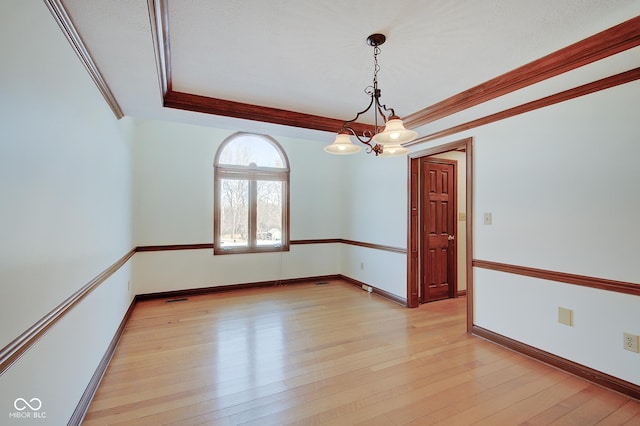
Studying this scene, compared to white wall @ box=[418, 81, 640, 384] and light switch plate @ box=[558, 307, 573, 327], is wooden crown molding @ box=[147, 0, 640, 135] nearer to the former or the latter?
white wall @ box=[418, 81, 640, 384]

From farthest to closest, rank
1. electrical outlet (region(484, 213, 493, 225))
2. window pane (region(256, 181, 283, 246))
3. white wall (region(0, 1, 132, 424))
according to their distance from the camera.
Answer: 1. window pane (region(256, 181, 283, 246))
2. electrical outlet (region(484, 213, 493, 225))
3. white wall (region(0, 1, 132, 424))

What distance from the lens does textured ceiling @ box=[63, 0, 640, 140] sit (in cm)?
164

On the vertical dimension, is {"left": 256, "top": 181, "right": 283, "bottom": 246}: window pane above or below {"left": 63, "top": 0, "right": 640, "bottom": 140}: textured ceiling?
below

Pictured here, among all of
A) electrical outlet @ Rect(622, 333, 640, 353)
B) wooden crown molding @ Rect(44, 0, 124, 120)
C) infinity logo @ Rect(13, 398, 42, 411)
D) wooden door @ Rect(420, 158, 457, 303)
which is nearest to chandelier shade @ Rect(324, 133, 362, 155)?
wooden crown molding @ Rect(44, 0, 124, 120)

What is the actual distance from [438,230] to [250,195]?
10.3 feet

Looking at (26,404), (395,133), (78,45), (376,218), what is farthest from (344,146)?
(376,218)

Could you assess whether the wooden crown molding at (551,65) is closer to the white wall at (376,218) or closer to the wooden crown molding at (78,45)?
the white wall at (376,218)

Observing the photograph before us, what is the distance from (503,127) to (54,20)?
3.47 m

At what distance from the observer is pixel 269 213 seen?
5250 mm

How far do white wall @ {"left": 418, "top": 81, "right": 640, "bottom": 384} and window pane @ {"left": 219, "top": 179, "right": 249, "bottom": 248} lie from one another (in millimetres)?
3547

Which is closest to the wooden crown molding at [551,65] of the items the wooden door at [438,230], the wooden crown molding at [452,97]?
the wooden crown molding at [452,97]

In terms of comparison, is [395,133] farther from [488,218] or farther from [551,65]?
[488,218]

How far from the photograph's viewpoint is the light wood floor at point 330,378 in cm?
189

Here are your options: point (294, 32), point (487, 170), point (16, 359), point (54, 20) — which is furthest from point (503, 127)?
point (16, 359)
